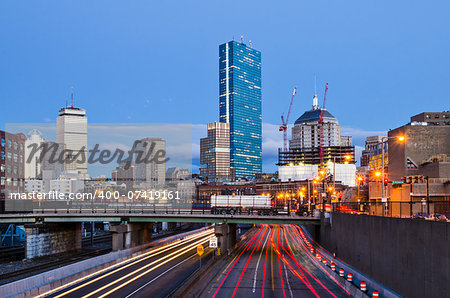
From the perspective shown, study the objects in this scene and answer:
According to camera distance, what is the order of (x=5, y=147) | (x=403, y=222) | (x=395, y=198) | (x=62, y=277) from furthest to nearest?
(x=5, y=147) < (x=395, y=198) < (x=62, y=277) < (x=403, y=222)

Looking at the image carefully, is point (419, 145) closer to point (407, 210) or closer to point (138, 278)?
point (407, 210)

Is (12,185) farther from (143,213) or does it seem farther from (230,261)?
(230,261)

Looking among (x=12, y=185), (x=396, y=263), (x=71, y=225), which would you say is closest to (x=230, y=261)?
(x=396, y=263)

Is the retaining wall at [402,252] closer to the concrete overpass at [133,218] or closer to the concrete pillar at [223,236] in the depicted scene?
the concrete pillar at [223,236]

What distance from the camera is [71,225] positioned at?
8700cm

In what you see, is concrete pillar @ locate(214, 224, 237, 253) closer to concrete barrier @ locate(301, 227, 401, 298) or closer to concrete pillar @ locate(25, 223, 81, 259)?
concrete barrier @ locate(301, 227, 401, 298)

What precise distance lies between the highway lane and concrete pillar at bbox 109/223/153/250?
19096 mm

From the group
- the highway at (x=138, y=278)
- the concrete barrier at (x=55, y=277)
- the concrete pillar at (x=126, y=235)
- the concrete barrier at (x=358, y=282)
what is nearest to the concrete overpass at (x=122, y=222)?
the concrete pillar at (x=126, y=235)

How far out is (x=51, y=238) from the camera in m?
80.8

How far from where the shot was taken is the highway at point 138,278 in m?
40.2

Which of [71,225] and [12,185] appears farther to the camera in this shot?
[12,185]

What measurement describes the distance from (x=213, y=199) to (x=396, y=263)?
234 feet

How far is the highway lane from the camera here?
39688mm

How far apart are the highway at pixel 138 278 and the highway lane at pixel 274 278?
463 centimetres
